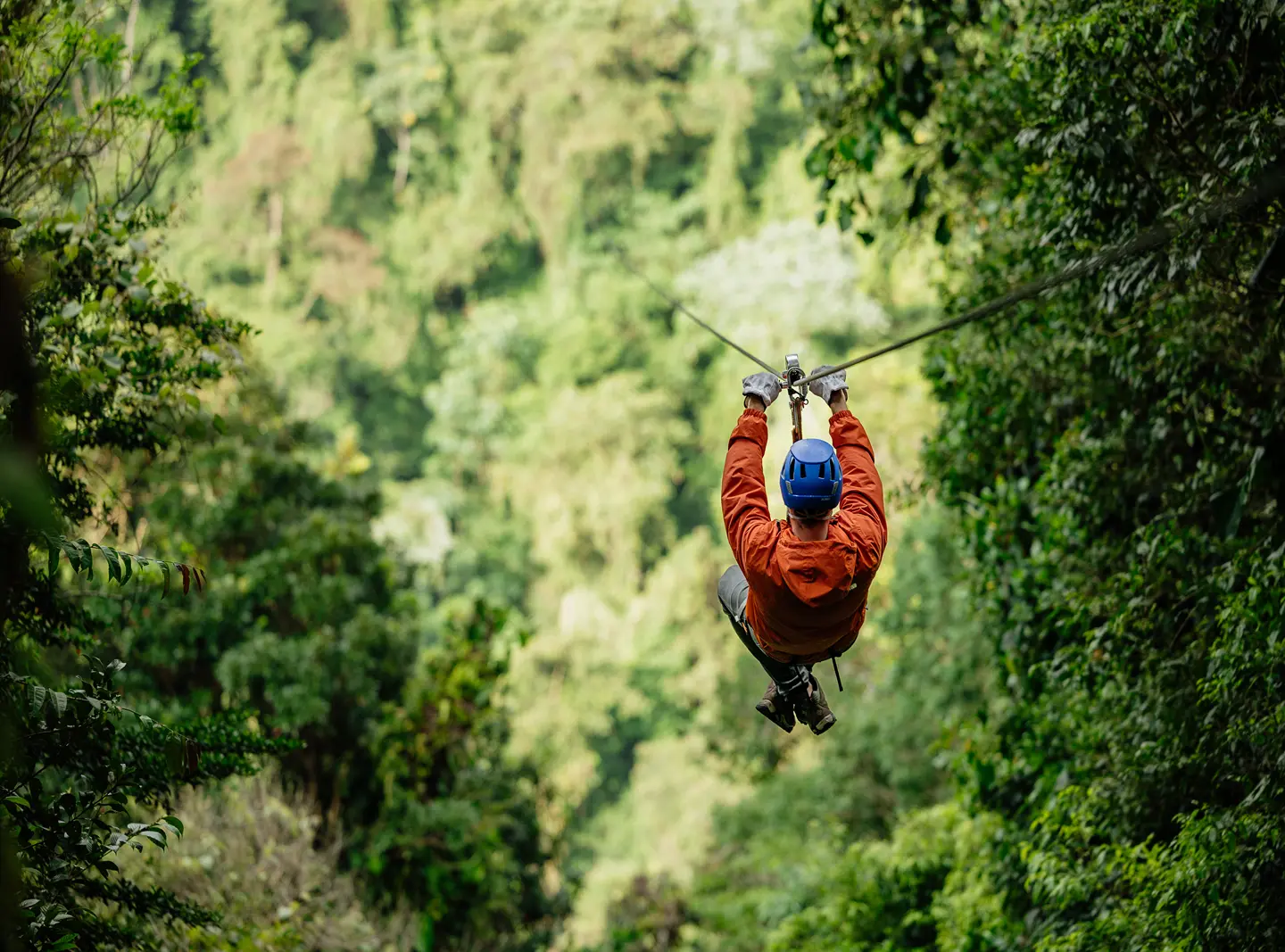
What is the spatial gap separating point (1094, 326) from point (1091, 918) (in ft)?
8.08

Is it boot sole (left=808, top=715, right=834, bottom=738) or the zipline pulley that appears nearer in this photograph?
the zipline pulley

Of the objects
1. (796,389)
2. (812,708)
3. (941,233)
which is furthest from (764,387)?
(941,233)

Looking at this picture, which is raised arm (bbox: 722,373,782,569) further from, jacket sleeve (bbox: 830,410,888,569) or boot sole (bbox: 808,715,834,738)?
boot sole (bbox: 808,715,834,738)

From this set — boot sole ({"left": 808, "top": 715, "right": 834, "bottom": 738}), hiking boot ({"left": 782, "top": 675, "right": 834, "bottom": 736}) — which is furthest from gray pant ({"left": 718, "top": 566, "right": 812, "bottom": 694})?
Result: boot sole ({"left": 808, "top": 715, "right": 834, "bottom": 738})

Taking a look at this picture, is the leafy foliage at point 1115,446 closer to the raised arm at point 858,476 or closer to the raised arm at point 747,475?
the raised arm at point 858,476

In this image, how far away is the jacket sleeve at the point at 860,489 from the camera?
10.8 ft

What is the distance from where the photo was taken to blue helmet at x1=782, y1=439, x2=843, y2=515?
316 centimetres

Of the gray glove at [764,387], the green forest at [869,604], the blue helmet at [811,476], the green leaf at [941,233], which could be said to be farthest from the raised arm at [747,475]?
the green leaf at [941,233]

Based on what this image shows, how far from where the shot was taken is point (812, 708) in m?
3.89

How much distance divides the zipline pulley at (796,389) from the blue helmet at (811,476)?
0.47 ft

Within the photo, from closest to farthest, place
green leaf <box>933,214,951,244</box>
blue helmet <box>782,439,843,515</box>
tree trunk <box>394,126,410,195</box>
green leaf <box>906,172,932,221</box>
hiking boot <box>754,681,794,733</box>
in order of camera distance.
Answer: blue helmet <box>782,439,843,515</box>
hiking boot <box>754,681,794,733</box>
green leaf <box>906,172,932,221</box>
green leaf <box>933,214,951,244</box>
tree trunk <box>394,126,410,195</box>

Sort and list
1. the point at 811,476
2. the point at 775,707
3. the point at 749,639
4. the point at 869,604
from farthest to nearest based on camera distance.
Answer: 1. the point at 869,604
2. the point at 775,707
3. the point at 749,639
4. the point at 811,476

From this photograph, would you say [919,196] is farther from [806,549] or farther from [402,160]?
[402,160]

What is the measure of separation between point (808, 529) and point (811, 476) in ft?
0.56
